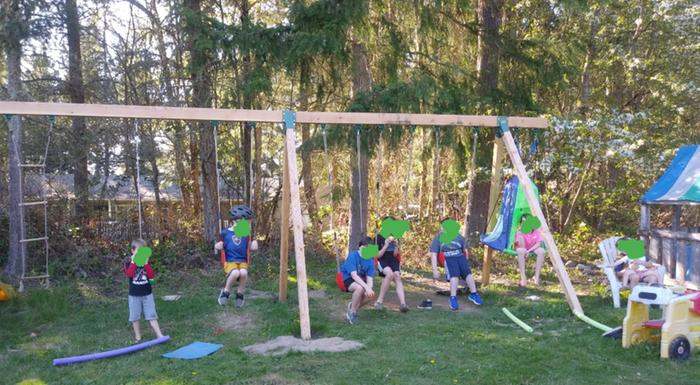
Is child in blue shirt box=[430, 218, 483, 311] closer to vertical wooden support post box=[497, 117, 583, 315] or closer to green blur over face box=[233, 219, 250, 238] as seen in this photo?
vertical wooden support post box=[497, 117, 583, 315]

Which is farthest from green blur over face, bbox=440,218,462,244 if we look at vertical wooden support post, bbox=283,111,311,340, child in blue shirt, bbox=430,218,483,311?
vertical wooden support post, bbox=283,111,311,340

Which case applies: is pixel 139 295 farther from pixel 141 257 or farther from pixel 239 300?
pixel 239 300

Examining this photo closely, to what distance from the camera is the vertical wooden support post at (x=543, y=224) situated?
6.51 m

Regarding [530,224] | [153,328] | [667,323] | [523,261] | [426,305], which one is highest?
[530,224]

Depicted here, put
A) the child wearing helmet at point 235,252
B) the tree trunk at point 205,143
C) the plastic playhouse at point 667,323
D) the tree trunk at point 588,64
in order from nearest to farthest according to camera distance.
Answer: the plastic playhouse at point 667,323, the child wearing helmet at point 235,252, the tree trunk at point 205,143, the tree trunk at point 588,64

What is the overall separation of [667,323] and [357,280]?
299 centimetres

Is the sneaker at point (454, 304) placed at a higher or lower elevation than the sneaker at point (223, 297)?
lower

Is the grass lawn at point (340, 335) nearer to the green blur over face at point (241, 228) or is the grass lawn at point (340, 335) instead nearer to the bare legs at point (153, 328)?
the bare legs at point (153, 328)

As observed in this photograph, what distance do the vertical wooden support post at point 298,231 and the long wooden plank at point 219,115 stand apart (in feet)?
0.59

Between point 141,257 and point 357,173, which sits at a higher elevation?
point 357,173

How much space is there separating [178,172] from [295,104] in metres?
2.65

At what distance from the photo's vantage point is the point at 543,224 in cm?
670

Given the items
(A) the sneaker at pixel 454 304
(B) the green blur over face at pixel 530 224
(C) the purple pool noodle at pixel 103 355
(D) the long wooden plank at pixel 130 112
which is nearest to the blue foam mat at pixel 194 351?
(C) the purple pool noodle at pixel 103 355

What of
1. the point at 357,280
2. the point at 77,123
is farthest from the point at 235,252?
the point at 77,123
